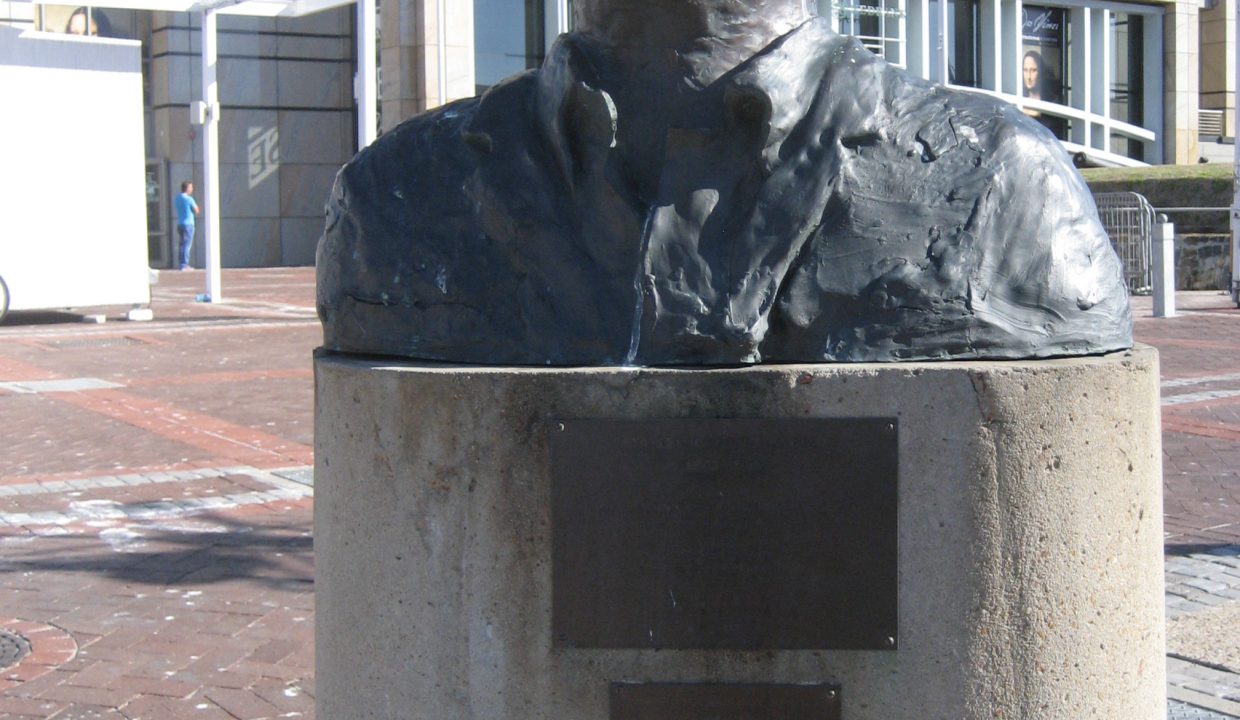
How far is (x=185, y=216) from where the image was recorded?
28703 millimetres

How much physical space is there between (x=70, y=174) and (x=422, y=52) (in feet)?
32.9

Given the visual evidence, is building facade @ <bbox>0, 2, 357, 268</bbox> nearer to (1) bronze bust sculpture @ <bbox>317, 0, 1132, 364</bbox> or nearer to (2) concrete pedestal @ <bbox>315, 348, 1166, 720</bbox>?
(1) bronze bust sculpture @ <bbox>317, 0, 1132, 364</bbox>

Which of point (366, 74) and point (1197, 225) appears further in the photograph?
point (1197, 225)

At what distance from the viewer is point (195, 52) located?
1171 inches

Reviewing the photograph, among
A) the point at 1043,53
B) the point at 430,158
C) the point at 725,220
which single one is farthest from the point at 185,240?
the point at 725,220

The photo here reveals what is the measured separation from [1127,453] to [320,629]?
1.55m

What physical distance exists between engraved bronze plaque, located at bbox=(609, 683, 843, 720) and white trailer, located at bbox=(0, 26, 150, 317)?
582 inches

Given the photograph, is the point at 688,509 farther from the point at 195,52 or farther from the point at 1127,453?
the point at 195,52

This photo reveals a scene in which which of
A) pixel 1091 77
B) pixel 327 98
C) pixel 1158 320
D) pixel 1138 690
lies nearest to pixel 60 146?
pixel 1158 320

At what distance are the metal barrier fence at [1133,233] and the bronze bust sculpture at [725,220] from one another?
17972 mm

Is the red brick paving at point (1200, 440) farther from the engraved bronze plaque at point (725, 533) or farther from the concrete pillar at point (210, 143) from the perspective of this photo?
→ the concrete pillar at point (210, 143)

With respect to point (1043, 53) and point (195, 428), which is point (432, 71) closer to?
point (1043, 53)

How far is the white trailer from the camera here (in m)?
16.2

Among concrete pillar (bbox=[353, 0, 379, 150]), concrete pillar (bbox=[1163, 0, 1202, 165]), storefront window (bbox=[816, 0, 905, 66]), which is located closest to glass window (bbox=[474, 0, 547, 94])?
storefront window (bbox=[816, 0, 905, 66])
